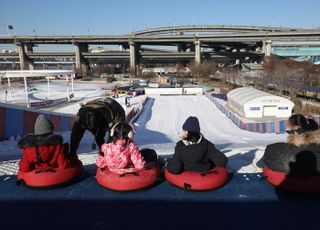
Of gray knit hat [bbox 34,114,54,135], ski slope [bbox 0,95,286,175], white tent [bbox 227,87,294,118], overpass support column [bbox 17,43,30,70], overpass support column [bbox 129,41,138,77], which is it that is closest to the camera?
gray knit hat [bbox 34,114,54,135]

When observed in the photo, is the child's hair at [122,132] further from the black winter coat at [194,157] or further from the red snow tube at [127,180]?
the black winter coat at [194,157]

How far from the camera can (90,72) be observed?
10062 centimetres

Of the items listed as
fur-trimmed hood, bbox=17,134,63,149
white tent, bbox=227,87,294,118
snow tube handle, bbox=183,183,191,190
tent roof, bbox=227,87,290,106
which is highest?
fur-trimmed hood, bbox=17,134,63,149

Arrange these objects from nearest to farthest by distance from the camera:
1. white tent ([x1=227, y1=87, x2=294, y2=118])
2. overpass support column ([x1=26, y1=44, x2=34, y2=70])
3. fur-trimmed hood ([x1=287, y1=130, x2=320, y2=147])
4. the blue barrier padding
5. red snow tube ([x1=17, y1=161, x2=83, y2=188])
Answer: fur-trimmed hood ([x1=287, y1=130, x2=320, y2=147]) < red snow tube ([x1=17, y1=161, x2=83, y2=188]) < the blue barrier padding < white tent ([x1=227, y1=87, x2=294, y2=118]) < overpass support column ([x1=26, y1=44, x2=34, y2=70])

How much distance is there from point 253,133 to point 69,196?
16.5m

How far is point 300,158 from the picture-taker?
3.60 metres

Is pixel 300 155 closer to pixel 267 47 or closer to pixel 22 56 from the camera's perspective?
pixel 267 47

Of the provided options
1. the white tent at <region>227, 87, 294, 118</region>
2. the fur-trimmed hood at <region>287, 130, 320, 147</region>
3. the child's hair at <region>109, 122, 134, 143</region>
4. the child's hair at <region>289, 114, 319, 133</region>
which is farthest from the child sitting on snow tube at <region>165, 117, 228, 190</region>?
the white tent at <region>227, 87, 294, 118</region>

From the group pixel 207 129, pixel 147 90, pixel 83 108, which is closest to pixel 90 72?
pixel 147 90

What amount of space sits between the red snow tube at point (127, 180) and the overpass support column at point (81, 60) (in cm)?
9399

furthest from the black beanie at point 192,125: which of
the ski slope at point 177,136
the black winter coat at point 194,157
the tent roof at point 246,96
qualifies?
the tent roof at point 246,96

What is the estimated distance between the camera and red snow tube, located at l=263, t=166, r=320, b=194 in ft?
11.7

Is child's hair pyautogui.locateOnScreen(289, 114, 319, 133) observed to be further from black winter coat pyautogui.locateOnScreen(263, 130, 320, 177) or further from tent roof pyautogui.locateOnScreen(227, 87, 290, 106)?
tent roof pyautogui.locateOnScreen(227, 87, 290, 106)

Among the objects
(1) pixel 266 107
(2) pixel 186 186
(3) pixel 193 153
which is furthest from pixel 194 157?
(1) pixel 266 107
